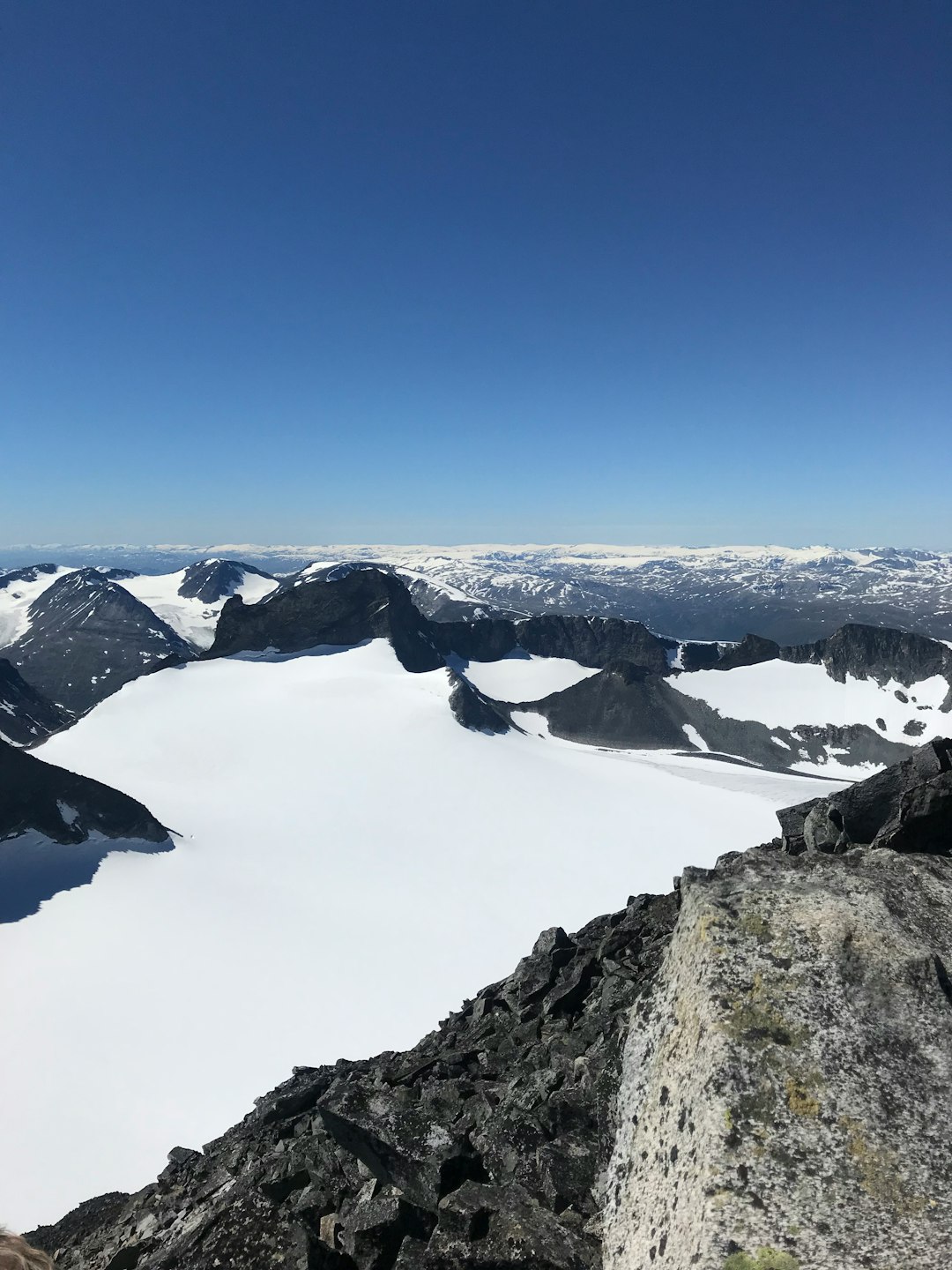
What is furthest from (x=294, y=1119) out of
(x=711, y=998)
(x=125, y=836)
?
(x=125, y=836)

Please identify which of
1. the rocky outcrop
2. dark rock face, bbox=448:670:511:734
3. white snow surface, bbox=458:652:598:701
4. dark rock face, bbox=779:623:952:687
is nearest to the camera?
the rocky outcrop

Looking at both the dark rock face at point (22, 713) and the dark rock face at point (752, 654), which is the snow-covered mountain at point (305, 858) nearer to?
the dark rock face at point (752, 654)

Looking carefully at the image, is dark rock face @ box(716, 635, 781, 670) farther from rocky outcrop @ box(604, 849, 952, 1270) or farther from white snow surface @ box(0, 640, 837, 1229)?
rocky outcrop @ box(604, 849, 952, 1270)

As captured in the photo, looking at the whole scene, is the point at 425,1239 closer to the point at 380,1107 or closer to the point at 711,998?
the point at 380,1107

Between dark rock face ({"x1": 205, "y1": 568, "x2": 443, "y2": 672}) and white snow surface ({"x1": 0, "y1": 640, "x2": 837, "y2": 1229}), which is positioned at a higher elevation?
dark rock face ({"x1": 205, "y1": 568, "x2": 443, "y2": 672})

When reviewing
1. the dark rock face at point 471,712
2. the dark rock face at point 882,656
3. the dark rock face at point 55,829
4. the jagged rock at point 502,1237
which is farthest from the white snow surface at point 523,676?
the jagged rock at point 502,1237

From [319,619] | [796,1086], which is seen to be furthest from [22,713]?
[796,1086]

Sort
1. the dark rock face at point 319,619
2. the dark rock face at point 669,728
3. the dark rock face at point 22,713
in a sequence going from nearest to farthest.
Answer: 1. the dark rock face at point 669,728
2. the dark rock face at point 319,619
3. the dark rock face at point 22,713

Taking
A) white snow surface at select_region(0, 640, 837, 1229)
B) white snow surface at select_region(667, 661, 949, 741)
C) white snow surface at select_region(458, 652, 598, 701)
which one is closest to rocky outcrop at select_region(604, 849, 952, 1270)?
white snow surface at select_region(0, 640, 837, 1229)
